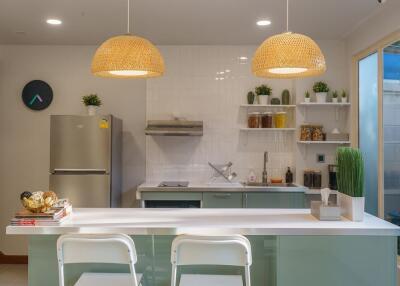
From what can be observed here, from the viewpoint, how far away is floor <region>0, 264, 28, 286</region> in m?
4.45

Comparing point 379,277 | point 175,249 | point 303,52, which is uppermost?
point 303,52

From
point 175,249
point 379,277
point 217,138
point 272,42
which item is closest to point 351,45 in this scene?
point 217,138

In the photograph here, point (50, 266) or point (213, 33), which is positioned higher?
point (213, 33)

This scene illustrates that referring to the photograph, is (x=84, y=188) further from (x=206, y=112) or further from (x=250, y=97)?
(x=250, y=97)

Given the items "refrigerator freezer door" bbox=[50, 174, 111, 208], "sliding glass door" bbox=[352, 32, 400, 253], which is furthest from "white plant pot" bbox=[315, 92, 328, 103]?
"refrigerator freezer door" bbox=[50, 174, 111, 208]

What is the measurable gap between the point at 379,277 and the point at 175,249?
1.27 m

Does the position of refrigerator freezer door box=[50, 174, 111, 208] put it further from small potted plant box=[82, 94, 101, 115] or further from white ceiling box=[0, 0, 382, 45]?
white ceiling box=[0, 0, 382, 45]

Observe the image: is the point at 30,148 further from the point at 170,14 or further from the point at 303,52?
the point at 303,52

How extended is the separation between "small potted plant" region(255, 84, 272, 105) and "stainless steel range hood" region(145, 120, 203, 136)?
0.83 metres

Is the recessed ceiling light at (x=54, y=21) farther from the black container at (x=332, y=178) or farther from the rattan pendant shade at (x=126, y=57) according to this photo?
the black container at (x=332, y=178)

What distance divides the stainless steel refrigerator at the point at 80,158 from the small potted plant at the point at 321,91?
2462mm

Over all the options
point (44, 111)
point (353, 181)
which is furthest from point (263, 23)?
point (44, 111)

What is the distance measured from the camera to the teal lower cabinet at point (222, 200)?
4.62m

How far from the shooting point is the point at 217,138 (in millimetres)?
5262
